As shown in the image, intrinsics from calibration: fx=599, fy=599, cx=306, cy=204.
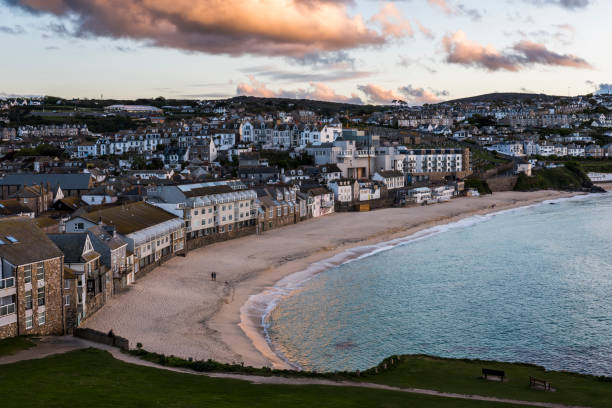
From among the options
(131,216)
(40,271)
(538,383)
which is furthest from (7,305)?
(131,216)

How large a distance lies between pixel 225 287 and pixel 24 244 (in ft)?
44.2

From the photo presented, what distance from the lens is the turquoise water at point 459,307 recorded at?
77.7 feet

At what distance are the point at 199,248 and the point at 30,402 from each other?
3046 centimetres

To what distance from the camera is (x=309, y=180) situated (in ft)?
227

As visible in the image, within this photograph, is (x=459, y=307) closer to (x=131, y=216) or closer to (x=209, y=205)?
(x=131, y=216)

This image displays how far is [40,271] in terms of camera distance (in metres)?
21.5

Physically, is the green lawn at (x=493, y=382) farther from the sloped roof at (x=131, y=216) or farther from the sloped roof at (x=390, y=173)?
the sloped roof at (x=390, y=173)

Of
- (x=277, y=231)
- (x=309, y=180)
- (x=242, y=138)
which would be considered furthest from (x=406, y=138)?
(x=277, y=231)

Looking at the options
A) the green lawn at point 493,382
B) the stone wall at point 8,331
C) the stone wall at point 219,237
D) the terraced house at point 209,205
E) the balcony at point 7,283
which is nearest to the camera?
the green lawn at point 493,382

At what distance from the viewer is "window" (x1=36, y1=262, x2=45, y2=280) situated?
21.3 m

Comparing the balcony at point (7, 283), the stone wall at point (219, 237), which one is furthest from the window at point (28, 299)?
the stone wall at point (219, 237)

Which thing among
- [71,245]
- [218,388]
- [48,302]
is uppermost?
[71,245]

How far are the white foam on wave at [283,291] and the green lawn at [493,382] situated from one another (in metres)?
4.24

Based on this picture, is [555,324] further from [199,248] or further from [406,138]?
[406,138]
